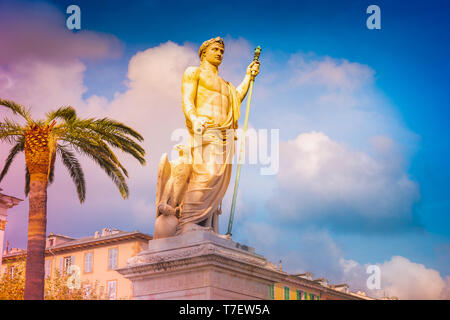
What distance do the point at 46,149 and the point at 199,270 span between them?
10.2m

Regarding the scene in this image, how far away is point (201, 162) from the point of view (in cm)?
1324

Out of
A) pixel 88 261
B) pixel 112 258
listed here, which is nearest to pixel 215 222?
pixel 112 258

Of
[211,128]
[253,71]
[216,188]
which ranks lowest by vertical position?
[216,188]

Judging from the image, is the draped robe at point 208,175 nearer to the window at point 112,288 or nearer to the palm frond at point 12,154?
the palm frond at point 12,154

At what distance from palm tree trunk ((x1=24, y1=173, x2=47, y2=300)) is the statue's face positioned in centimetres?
832

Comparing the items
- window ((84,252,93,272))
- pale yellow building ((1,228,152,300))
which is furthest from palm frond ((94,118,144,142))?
window ((84,252,93,272))

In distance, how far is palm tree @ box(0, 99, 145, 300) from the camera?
19.8 meters

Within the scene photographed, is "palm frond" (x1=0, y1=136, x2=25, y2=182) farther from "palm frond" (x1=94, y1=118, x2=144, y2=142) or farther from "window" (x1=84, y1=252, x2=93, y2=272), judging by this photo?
"window" (x1=84, y1=252, x2=93, y2=272)

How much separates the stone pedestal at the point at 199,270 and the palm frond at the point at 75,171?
10.7 metres
